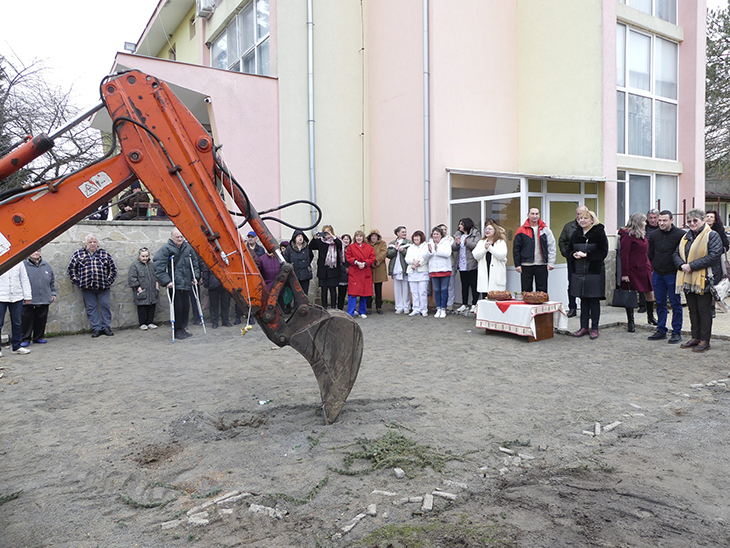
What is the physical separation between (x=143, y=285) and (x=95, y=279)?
2.87ft

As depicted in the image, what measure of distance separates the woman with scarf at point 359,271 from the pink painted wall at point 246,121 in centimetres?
209

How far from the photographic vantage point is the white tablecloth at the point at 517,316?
805 cm

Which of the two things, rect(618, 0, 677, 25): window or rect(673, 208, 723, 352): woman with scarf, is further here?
rect(618, 0, 677, 25): window

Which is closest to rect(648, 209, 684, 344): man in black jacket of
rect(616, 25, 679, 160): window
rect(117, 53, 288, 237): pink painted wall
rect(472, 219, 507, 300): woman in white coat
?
rect(472, 219, 507, 300): woman in white coat

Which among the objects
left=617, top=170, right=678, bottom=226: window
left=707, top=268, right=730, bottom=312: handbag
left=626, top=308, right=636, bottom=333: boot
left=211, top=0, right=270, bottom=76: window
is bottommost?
left=626, top=308, right=636, bottom=333: boot

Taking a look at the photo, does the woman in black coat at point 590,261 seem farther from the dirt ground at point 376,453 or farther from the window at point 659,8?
the window at point 659,8

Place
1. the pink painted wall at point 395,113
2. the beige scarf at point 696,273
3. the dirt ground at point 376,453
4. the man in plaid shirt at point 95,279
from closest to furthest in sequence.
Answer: the dirt ground at point 376,453 < the beige scarf at point 696,273 < the man in plaid shirt at point 95,279 < the pink painted wall at point 395,113

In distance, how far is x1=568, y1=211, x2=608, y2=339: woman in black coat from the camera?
26.4 ft

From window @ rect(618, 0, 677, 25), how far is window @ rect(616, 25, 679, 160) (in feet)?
2.10

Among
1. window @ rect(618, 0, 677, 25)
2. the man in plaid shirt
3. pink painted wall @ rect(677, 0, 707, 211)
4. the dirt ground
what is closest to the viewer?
the dirt ground

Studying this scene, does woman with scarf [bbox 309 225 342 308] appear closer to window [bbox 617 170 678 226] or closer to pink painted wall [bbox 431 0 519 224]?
pink painted wall [bbox 431 0 519 224]

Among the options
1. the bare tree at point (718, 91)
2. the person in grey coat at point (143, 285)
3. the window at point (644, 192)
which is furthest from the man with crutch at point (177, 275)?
the bare tree at point (718, 91)

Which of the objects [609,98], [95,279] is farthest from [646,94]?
[95,279]

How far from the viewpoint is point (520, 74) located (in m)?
12.9
